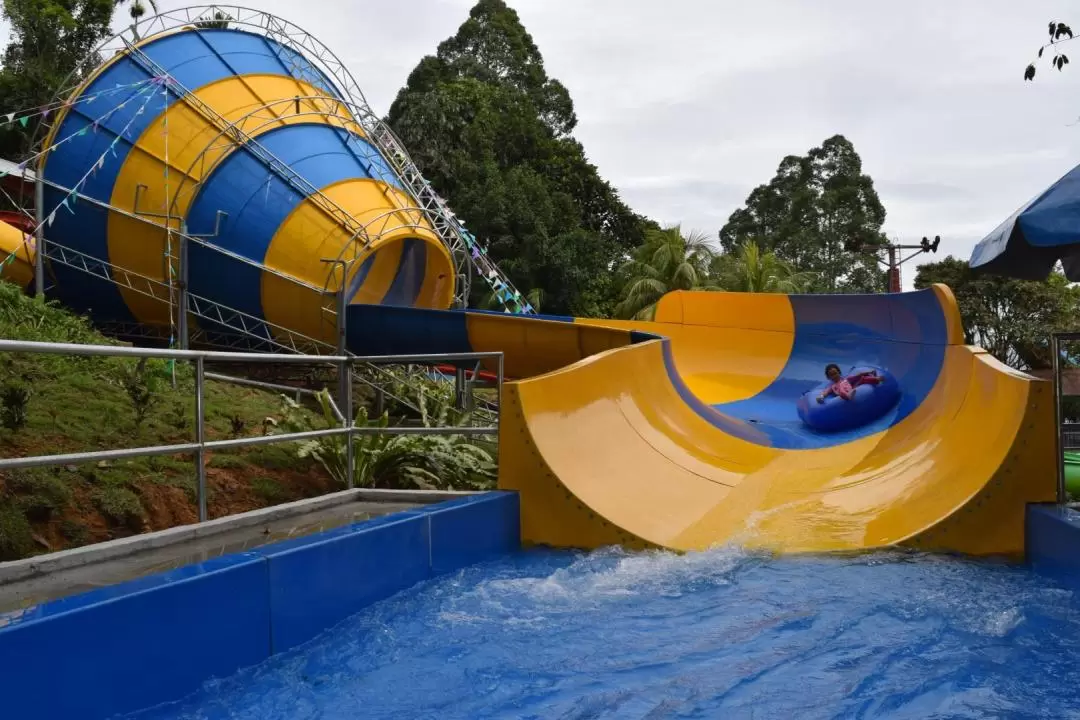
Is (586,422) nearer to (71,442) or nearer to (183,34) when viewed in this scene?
(71,442)

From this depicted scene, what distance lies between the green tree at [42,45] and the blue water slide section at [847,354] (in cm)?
2220

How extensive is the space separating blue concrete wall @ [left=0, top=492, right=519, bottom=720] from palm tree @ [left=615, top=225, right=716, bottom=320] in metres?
22.5

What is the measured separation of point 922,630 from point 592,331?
616cm

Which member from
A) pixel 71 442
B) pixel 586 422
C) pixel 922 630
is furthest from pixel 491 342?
pixel 922 630

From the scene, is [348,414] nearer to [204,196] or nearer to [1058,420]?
[1058,420]

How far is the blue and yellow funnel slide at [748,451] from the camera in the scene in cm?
495

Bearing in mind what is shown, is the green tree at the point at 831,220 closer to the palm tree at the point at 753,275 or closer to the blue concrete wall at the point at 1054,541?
the palm tree at the point at 753,275

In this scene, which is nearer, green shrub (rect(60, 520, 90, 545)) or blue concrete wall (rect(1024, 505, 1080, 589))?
blue concrete wall (rect(1024, 505, 1080, 589))

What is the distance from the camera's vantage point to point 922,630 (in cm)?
373

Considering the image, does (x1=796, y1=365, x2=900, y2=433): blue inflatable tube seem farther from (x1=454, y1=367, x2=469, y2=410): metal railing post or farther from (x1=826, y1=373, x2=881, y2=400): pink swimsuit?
(x1=454, y1=367, x2=469, y2=410): metal railing post

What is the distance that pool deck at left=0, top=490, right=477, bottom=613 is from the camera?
10.1ft

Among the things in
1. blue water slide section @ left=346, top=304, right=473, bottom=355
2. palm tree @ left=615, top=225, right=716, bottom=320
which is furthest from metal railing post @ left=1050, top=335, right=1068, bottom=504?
palm tree @ left=615, top=225, right=716, bottom=320

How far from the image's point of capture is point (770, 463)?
25.1 ft

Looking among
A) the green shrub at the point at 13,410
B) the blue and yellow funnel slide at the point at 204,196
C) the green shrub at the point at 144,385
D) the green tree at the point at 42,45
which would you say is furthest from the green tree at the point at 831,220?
the green shrub at the point at 13,410
